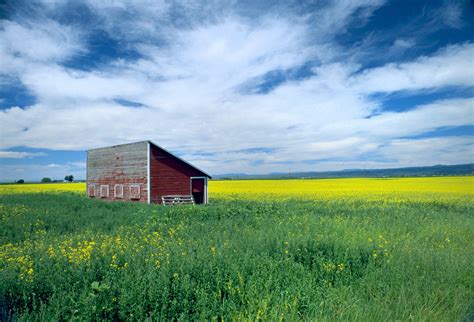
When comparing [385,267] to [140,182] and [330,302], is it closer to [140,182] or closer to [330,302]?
[330,302]

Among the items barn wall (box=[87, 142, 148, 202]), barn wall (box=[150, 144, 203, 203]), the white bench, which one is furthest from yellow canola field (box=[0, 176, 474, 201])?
barn wall (box=[87, 142, 148, 202])

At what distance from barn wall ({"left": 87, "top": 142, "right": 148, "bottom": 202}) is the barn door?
4225 millimetres

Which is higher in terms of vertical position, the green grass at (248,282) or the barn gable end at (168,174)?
the barn gable end at (168,174)

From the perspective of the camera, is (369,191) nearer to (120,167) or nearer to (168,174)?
(168,174)

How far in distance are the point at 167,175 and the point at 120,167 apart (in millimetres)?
5593

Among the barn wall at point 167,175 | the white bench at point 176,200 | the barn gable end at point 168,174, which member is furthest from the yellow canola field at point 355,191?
the barn wall at point 167,175

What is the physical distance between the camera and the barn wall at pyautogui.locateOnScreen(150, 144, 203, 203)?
24053 millimetres

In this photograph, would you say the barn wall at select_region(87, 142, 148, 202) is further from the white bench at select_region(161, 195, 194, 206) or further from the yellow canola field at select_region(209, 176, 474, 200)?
the yellow canola field at select_region(209, 176, 474, 200)

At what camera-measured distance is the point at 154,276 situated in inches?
179

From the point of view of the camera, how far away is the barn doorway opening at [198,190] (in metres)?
26.0

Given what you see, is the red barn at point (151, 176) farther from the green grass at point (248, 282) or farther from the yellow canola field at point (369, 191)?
the green grass at point (248, 282)

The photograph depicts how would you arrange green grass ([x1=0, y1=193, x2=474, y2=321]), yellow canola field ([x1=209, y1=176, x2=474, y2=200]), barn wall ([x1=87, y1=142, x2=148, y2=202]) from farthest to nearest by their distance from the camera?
1. yellow canola field ([x1=209, y1=176, x2=474, y2=200])
2. barn wall ([x1=87, y1=142, x2=148, y2=202])
3. green grass ([x1=0, y1=193, x2=474, y2=321])

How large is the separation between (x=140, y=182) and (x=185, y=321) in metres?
Result: 22.0

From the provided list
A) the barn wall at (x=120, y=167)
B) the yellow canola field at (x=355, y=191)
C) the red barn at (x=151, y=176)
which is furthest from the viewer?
the yellow canola field at (x=355, y=191)
